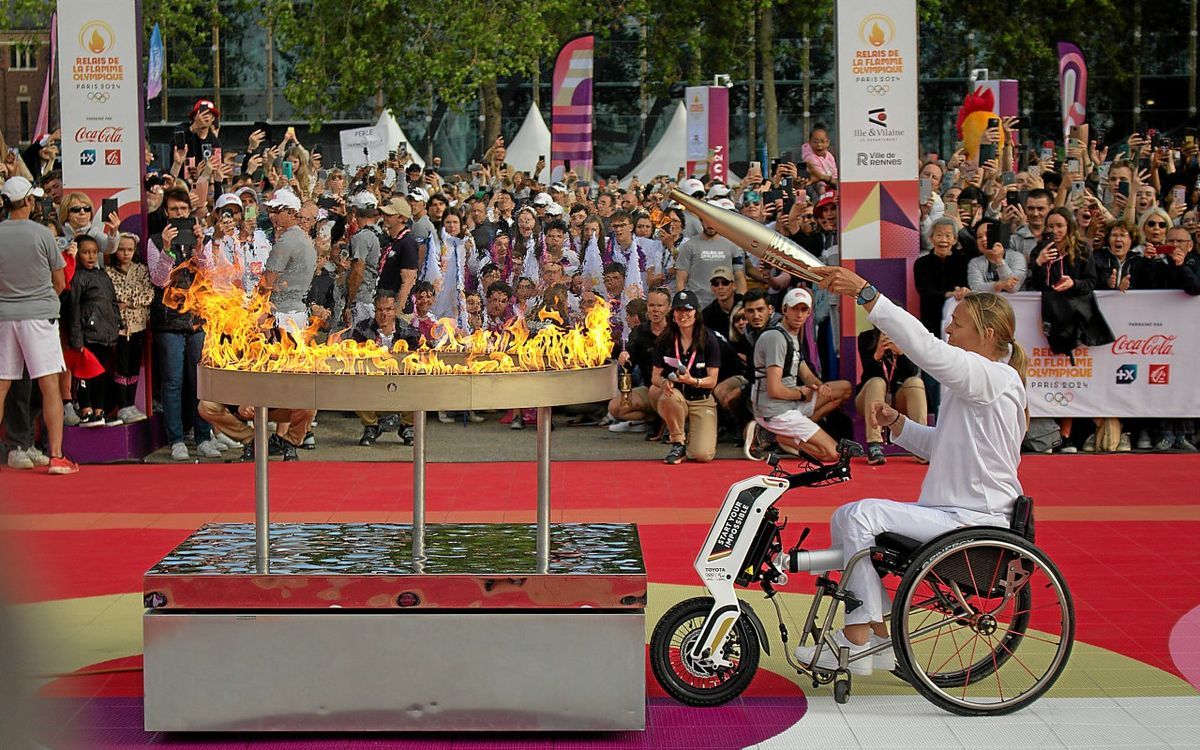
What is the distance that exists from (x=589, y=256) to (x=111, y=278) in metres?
4.54

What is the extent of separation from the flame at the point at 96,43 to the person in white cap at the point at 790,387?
627 centimetres

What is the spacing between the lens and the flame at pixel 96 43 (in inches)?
512

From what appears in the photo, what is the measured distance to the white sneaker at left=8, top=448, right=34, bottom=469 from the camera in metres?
11.8

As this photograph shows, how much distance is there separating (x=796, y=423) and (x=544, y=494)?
6.43 meters

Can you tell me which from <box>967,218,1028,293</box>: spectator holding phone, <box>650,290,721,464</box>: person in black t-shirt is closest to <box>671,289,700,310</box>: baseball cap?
<box>650,290,721,464</box>: person in black t-shirt

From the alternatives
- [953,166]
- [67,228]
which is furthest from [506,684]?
[953,166]

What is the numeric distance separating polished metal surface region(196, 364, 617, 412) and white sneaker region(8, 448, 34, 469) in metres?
6.83

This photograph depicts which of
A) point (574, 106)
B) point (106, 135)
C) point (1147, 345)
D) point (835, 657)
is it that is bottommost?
point (835, 657)

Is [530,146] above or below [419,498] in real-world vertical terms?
above

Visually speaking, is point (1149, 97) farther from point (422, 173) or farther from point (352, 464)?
point (352, 464)

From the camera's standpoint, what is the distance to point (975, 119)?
19.5 meters

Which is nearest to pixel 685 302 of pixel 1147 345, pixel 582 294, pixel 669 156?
pixel 582 294

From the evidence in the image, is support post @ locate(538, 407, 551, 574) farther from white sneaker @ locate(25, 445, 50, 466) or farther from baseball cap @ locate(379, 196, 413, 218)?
baseball cap @ locate(379, 196, 413, 218)

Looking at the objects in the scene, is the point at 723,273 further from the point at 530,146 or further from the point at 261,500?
the point at 530,146
